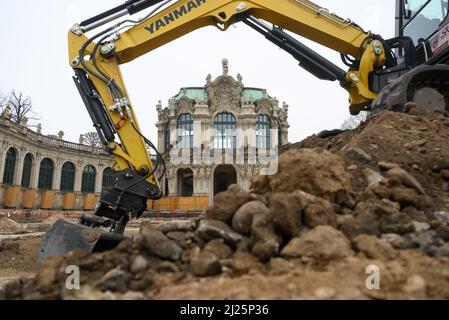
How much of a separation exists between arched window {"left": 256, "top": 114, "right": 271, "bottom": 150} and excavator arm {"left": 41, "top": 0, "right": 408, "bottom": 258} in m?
28.3

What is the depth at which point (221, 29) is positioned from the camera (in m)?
7.46

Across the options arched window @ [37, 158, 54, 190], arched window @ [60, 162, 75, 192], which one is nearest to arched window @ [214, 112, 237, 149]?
arched window @ [60, 162, 75, 192]

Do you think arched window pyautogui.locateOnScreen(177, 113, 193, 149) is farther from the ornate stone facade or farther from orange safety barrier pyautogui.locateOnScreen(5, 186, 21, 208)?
orange safety barrier pyautogui.locateOnScreen(5, 186, 21, 208)

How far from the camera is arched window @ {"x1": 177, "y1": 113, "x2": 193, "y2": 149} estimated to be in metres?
36.2

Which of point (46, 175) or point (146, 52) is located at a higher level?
point (146, 52)

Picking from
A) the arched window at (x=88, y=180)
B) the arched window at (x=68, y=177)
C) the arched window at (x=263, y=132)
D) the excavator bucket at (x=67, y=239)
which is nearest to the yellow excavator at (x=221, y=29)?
the excavator bucket at (x=67, y=239)

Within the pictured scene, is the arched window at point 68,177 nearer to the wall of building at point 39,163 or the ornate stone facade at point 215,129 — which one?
the wall of building at point 39,163

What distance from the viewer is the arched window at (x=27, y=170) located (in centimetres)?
3300

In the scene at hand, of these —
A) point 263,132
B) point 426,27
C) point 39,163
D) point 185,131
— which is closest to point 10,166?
point 39,163

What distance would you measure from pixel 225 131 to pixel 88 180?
17733 millimetres

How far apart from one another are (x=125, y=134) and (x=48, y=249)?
2.34 meters

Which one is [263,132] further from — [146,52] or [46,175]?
[146,52]

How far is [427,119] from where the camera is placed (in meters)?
5.62
